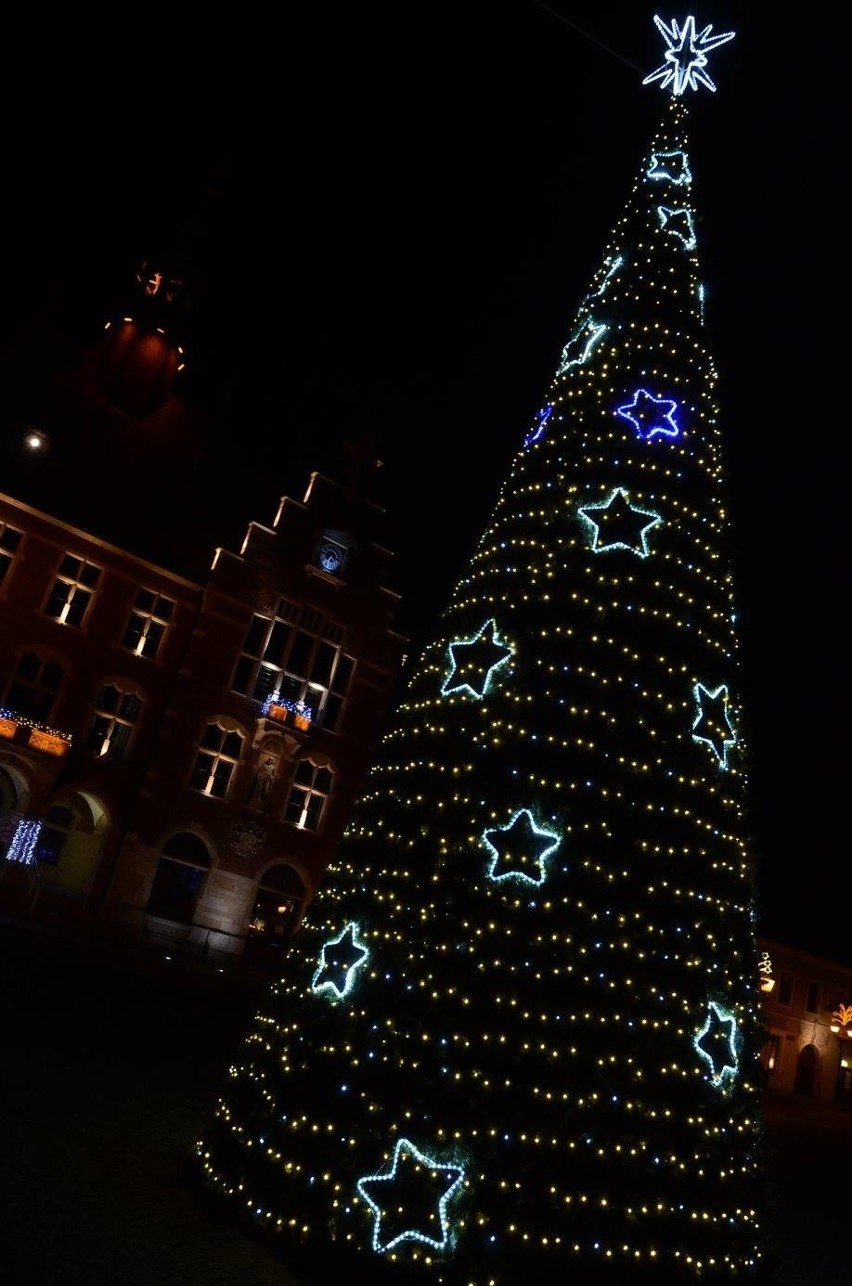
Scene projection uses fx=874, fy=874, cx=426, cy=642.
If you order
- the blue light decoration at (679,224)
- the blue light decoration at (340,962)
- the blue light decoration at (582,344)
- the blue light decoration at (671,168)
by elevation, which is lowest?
the blue light decoration at (340,962)

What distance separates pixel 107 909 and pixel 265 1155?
1945 centimetres

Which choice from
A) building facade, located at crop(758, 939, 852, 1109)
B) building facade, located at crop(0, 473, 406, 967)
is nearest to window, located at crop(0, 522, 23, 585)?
building facade, located at crop(0, 473, 406, 967)

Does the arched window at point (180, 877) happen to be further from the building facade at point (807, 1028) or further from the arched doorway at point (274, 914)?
the building facade at point (807, 1028)

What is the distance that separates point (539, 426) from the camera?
6.97 meters

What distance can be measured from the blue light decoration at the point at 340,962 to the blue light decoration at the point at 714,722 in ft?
8.18

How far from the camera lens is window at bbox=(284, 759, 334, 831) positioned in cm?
2634

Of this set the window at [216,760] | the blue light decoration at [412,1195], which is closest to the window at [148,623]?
the window at [216,760]

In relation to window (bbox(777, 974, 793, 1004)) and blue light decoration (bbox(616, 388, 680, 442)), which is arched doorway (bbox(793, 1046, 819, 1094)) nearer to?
window (bbox(777, 974, 793, 1004))

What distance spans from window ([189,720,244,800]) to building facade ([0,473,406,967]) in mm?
46

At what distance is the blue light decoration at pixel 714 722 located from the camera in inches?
225

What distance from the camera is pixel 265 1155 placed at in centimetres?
480

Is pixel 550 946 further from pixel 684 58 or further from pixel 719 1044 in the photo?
pixel 684 58

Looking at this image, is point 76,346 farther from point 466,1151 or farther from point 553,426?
point 466,1151

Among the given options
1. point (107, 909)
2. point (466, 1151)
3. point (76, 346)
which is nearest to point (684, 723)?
point (466, 1151)
